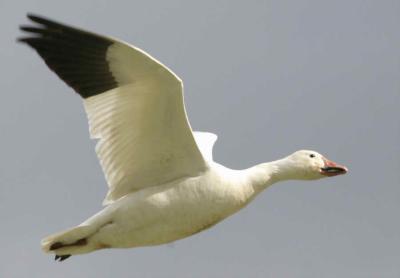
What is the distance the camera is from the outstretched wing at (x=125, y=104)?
59.8 ft

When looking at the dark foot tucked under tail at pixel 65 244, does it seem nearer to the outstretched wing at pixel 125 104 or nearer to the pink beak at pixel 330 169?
the outstretched wing at pixel 125 104

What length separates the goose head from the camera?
19562 mm

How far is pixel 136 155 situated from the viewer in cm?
1897

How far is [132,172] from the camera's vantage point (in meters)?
19.1

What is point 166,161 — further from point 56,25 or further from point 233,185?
point 56,25

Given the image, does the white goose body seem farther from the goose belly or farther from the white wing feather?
the white wing feather

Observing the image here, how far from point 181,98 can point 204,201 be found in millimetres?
1193

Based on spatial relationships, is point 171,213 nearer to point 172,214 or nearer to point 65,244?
point 172,214

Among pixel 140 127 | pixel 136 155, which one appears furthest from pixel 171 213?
pixel 140 127

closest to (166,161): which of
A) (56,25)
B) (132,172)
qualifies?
(132,172)

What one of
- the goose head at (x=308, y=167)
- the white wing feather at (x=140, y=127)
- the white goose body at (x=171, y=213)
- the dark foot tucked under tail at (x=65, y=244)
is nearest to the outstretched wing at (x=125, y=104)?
the white wing feather at (x=140, y=127)

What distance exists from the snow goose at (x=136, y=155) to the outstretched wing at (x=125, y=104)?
1 cm

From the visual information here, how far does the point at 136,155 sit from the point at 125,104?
701mm

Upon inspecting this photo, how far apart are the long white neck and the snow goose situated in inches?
0.6
